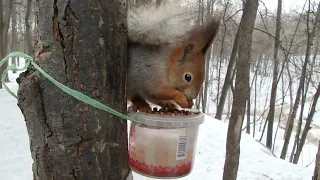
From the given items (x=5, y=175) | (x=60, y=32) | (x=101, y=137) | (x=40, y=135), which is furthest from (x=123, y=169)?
(x=5, y=175)

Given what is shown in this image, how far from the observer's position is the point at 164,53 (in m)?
1.19

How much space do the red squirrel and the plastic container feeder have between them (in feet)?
0.38

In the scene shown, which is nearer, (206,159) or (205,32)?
(205,32)

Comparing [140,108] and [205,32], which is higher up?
[205,32]

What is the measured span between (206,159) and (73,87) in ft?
16.2

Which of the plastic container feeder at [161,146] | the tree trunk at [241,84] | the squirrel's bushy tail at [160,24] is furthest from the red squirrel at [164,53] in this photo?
the tree trunk at [241,84]

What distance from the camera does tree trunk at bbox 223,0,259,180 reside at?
275 centimetres

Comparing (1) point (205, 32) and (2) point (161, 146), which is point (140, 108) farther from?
(1) point (205, 32)

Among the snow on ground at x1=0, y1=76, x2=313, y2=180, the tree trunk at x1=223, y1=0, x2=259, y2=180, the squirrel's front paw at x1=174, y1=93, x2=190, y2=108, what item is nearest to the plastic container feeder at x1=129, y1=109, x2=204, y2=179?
the squirrel's front paw at x1=174, y1=93, x2=190, y2=108

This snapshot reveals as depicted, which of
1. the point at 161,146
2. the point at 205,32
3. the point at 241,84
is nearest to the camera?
the point at 161,146

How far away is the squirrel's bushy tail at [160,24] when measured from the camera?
1.12m

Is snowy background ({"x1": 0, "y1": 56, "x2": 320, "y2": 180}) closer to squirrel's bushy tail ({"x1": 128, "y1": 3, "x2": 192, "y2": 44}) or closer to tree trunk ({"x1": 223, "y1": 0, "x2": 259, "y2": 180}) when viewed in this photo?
tree trunk ({"x1": 223, "y1": 0, "x2": 259, "y2": 180})

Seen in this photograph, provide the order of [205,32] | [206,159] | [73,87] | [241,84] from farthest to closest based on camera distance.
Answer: [206,159], [241,84], [205,32], [73,87]

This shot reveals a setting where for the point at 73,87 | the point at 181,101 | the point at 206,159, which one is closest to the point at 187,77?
the point at 181,101
